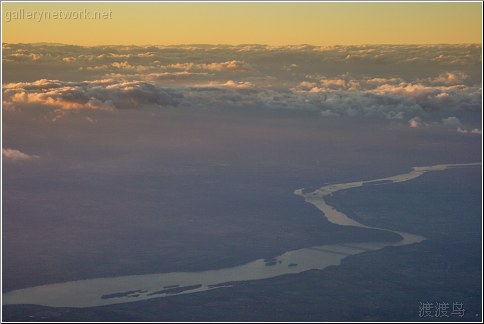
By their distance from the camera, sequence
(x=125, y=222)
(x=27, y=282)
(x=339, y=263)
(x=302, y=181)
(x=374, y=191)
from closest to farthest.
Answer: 1. (x=27, y=282)
2. (x=339, y=263)
3. (x=125, y=222)
4. (x=374, y=191)
5. (x=302, y=181)

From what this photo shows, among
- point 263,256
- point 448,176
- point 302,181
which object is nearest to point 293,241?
point 263,256

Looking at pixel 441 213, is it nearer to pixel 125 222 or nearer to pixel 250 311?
pixel 125 222

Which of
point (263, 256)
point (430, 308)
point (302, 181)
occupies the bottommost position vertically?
point (430, 308)

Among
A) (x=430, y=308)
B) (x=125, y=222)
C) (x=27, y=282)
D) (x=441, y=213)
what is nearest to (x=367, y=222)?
(x=441, y=213)

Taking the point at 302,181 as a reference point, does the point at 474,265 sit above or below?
below

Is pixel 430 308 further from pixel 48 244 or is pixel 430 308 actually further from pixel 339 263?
pixel 48 244

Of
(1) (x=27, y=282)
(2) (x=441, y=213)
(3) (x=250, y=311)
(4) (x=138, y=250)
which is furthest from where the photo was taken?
(2) (x=441, y=213)

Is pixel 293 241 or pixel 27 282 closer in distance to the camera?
pixel 27 282
